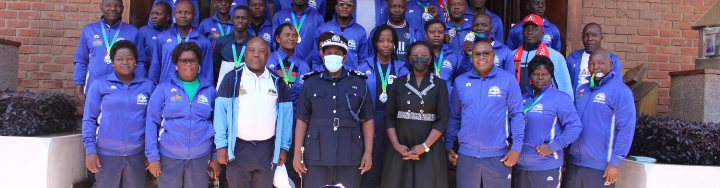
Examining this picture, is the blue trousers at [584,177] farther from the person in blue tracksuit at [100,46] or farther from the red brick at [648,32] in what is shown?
the person in blue tracksuit at [100,46]

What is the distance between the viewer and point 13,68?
589 centimetres

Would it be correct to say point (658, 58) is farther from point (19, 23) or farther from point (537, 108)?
point (19, 23)

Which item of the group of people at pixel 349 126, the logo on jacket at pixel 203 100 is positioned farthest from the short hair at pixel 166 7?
the logo on jacket at pixel 203 100

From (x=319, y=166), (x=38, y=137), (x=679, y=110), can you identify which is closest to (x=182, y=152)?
(x=319, y=166)

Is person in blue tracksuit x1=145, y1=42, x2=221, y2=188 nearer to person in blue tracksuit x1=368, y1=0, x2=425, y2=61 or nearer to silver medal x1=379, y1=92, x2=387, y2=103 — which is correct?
silver medal x1=379, y1=92, x2=387, y2=103

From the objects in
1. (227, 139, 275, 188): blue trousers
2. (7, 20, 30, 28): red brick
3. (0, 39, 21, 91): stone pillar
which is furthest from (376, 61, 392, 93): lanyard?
(7, 20, 30, 28): red brick

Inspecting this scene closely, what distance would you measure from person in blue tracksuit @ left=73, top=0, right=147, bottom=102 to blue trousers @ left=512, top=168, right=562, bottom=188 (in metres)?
3.92

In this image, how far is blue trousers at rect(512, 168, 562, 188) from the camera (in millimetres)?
4215

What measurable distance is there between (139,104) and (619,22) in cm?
621

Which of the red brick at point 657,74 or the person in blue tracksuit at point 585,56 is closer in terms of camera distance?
the person in blue tracksuit at point 585,56

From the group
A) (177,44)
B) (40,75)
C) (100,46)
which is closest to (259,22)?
(177,44)

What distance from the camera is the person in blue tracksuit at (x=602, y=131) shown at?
4215 millimetres

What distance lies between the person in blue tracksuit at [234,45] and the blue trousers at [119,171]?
4.13 ft

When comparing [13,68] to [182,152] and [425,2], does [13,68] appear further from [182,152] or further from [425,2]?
[425,2]
